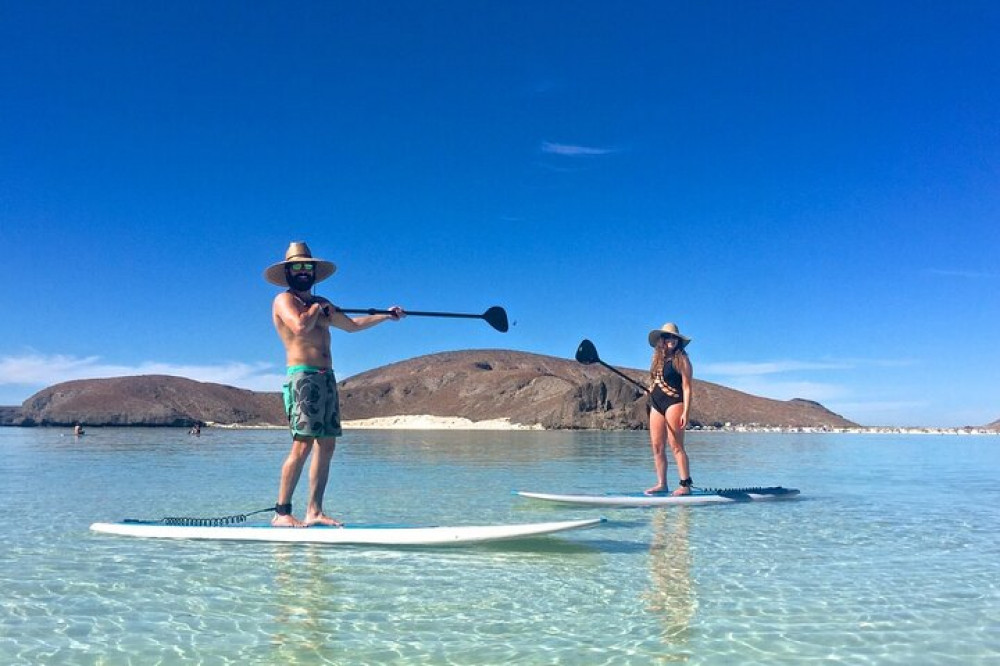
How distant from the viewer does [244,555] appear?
318 inches

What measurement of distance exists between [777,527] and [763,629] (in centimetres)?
528

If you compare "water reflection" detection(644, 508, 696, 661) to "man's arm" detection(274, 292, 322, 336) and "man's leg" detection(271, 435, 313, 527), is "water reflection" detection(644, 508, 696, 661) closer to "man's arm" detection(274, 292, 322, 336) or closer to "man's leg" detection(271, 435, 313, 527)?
"man's leg" detection(271, 435, 313, 527)

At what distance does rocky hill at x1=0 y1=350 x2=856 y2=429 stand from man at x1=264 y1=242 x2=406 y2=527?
112 m

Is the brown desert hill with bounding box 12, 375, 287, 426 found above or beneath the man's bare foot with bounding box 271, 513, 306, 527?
above

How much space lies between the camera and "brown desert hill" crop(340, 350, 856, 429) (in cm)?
11669

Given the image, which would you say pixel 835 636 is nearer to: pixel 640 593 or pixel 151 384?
pixel 640 593

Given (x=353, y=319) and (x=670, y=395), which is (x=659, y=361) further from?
(x=353, y=319)

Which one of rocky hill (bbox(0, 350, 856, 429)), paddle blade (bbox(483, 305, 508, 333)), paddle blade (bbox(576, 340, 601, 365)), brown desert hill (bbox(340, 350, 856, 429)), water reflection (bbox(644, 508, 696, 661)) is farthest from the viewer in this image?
rocky hill (bbox(0, 350, 856, 429))

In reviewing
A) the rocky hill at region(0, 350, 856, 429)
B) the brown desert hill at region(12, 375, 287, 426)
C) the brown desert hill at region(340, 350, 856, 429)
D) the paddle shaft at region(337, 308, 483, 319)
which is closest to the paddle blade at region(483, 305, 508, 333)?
the paddle shaft at region(337, 308, 483, 319)

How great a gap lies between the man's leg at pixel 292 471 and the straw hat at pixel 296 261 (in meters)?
1.86

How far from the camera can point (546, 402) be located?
13900cm

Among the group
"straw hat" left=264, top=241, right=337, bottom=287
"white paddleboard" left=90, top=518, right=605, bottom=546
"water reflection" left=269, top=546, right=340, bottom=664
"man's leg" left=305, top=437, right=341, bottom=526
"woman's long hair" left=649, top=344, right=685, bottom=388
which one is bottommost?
"water reflection" left=269, top=546, right=340, bottom=664

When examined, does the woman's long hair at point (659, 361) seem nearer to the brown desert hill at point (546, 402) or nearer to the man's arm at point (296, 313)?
the man's arm at point (296, 313)

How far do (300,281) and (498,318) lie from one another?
142 inches
